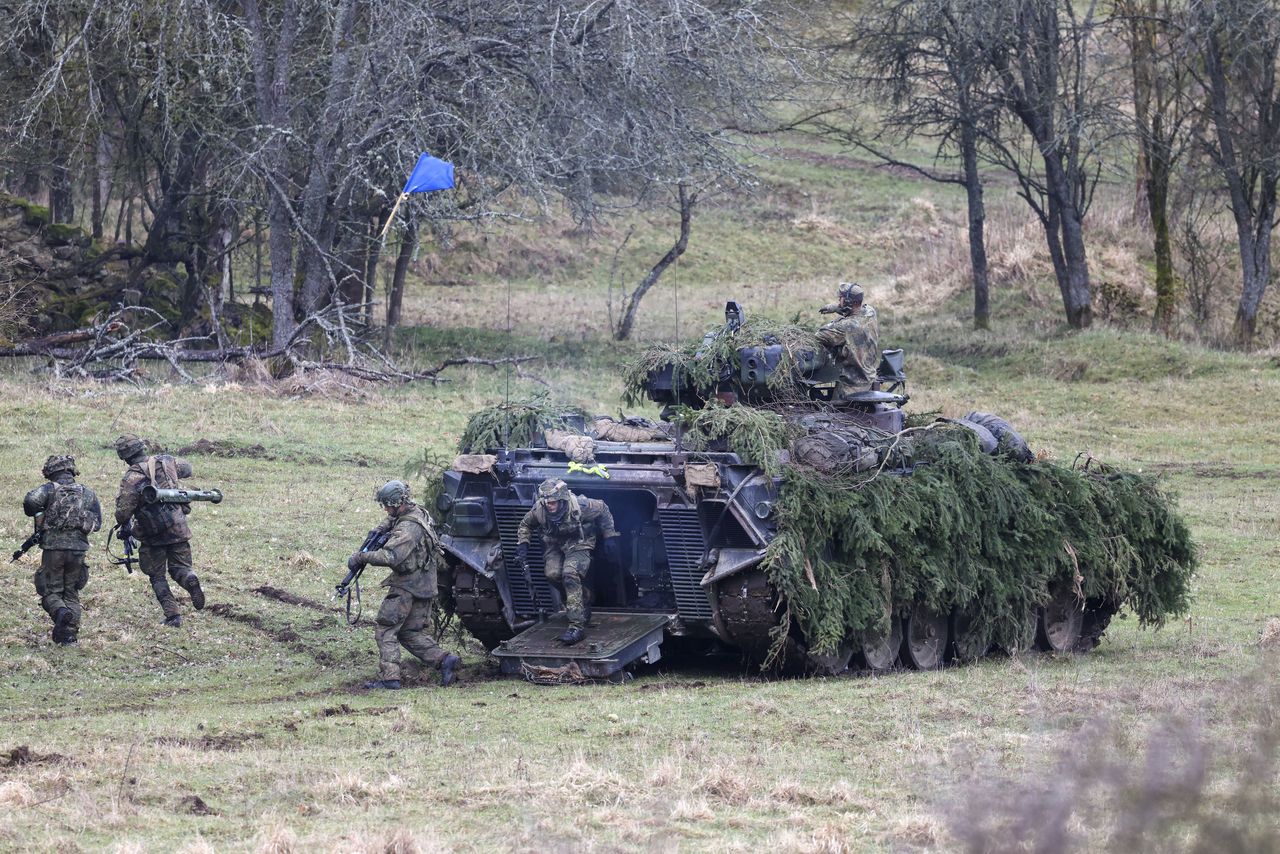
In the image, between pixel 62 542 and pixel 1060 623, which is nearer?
pixel 62 542

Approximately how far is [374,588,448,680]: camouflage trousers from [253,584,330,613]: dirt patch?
3.04 meters

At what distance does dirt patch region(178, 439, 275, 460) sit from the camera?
22.2m

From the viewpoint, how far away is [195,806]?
900cm

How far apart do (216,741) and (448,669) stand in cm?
281

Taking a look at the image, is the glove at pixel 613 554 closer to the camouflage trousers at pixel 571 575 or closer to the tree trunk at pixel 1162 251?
the camouflage trousers at pixel 571 575

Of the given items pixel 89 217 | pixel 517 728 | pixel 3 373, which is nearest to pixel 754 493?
pixel 517 728

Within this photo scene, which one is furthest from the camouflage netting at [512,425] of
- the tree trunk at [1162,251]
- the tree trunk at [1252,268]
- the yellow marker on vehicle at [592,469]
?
the tree trunk at [1162,251]

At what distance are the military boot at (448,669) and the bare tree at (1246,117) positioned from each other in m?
22.1

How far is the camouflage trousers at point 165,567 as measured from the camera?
15.1 metres

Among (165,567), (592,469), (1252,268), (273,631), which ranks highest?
(1252,268)

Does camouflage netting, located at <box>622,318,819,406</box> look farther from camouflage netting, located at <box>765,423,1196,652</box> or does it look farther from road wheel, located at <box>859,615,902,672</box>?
road wheel, located at <box>859,615,902,672</box>

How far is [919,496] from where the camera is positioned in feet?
44.6

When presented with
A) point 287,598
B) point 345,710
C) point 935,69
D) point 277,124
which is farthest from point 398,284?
point 345,710

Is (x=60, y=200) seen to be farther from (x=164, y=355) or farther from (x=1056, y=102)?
(x=1056, y=102)
